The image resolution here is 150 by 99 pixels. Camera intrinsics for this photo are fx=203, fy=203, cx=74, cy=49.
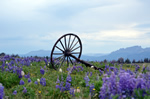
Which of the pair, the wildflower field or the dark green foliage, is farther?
the dark green foliage

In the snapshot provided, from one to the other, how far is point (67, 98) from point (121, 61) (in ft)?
38.3

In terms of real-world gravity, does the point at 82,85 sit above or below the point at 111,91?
below

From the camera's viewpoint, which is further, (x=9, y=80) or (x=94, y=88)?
(x=9, y=80)

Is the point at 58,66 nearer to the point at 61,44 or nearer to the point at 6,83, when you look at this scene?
the point at 61,44

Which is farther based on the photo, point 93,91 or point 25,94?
point 25,94

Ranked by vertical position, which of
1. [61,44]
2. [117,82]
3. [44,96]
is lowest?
[44,96]

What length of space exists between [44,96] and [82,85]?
151 cm

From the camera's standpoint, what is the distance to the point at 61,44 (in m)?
12.0

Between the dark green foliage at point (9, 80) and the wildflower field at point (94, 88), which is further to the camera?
the dark green foliage at point (9, 80)

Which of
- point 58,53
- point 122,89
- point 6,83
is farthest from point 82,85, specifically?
point 58,53

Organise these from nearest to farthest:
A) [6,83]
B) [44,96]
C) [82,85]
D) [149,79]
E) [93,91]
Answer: [149,79] → [93,91] → [44,96] → [82,85] → [6,83]

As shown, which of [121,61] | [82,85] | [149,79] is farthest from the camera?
[121,61]

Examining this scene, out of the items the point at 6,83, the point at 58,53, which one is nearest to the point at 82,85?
the point at 6,83

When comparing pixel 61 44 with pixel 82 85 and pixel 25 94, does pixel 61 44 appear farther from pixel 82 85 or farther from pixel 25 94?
pixel 25 94
